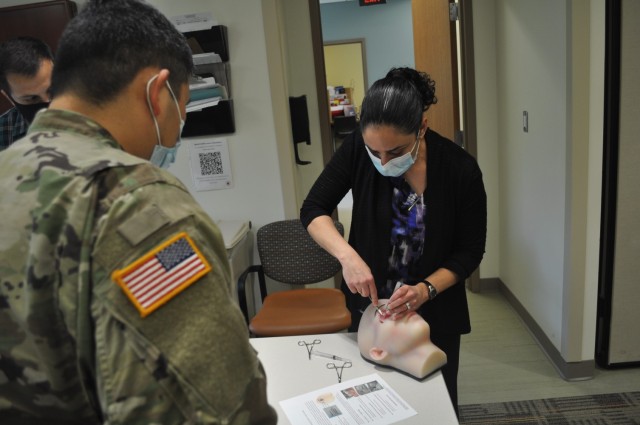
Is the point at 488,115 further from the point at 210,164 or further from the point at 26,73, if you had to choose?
the point at 26,73

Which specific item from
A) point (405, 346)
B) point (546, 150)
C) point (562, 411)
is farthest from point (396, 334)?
point (546, 150)

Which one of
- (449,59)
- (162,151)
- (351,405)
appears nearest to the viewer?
(162,151)

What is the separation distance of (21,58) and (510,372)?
2.54 meters

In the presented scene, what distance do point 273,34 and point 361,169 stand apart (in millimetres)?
1289

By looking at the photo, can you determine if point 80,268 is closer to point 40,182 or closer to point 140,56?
point 40,182

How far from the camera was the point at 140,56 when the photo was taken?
2.24 ft

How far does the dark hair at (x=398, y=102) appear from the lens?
1.32m

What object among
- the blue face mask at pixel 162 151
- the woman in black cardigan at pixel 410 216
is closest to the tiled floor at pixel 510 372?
the woman in black cardigan at pixel 410 216

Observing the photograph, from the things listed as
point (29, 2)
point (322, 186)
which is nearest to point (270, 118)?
point (322, 186)

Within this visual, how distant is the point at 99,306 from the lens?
553 millimetres

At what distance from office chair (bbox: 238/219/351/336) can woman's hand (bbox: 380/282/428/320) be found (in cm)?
95

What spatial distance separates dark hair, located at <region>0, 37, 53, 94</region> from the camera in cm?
182

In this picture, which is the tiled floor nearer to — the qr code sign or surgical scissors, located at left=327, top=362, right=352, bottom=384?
surgical scissors, located at left=327, top=362, right=352, bottom=384

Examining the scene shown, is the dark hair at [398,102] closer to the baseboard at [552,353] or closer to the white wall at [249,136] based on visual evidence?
the white wall at [249,136]
